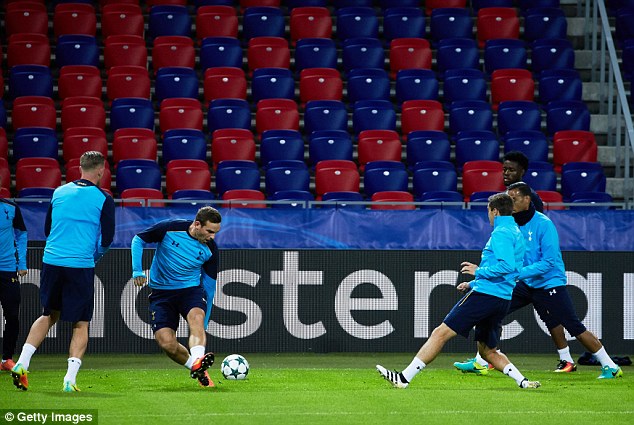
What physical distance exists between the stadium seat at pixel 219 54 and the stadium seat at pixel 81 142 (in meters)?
2.87

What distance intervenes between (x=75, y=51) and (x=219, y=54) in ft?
8.39

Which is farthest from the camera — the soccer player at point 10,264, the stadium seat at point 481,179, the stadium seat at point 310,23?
the stadium seat at point 310,23

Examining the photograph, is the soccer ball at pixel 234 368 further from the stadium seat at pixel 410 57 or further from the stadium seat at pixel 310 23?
the stadium seat at pixel 310 23

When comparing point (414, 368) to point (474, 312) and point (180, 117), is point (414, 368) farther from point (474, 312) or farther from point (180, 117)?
point (180, 117)

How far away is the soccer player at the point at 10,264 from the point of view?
1105 centimetres

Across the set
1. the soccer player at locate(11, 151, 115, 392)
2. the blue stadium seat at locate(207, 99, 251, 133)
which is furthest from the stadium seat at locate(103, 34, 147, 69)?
the soccer player at locate(11, 151, 115, 392)

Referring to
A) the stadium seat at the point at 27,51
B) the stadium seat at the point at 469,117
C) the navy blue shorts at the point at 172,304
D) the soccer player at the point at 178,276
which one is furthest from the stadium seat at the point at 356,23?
the navy blue shorts at the point at 172,304

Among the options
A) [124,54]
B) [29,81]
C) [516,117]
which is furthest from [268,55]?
[516,117]

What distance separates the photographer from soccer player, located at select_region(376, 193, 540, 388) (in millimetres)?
9477

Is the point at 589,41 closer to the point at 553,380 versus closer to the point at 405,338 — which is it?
the point at 405,338

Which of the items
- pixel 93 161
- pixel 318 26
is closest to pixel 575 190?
pixel 318 26

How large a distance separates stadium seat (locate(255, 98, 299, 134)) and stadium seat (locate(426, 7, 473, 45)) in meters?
3.89

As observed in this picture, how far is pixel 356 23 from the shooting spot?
21031 millimetres

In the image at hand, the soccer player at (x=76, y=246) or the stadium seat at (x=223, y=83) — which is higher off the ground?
the stadium seat at (x=223, y=83)
